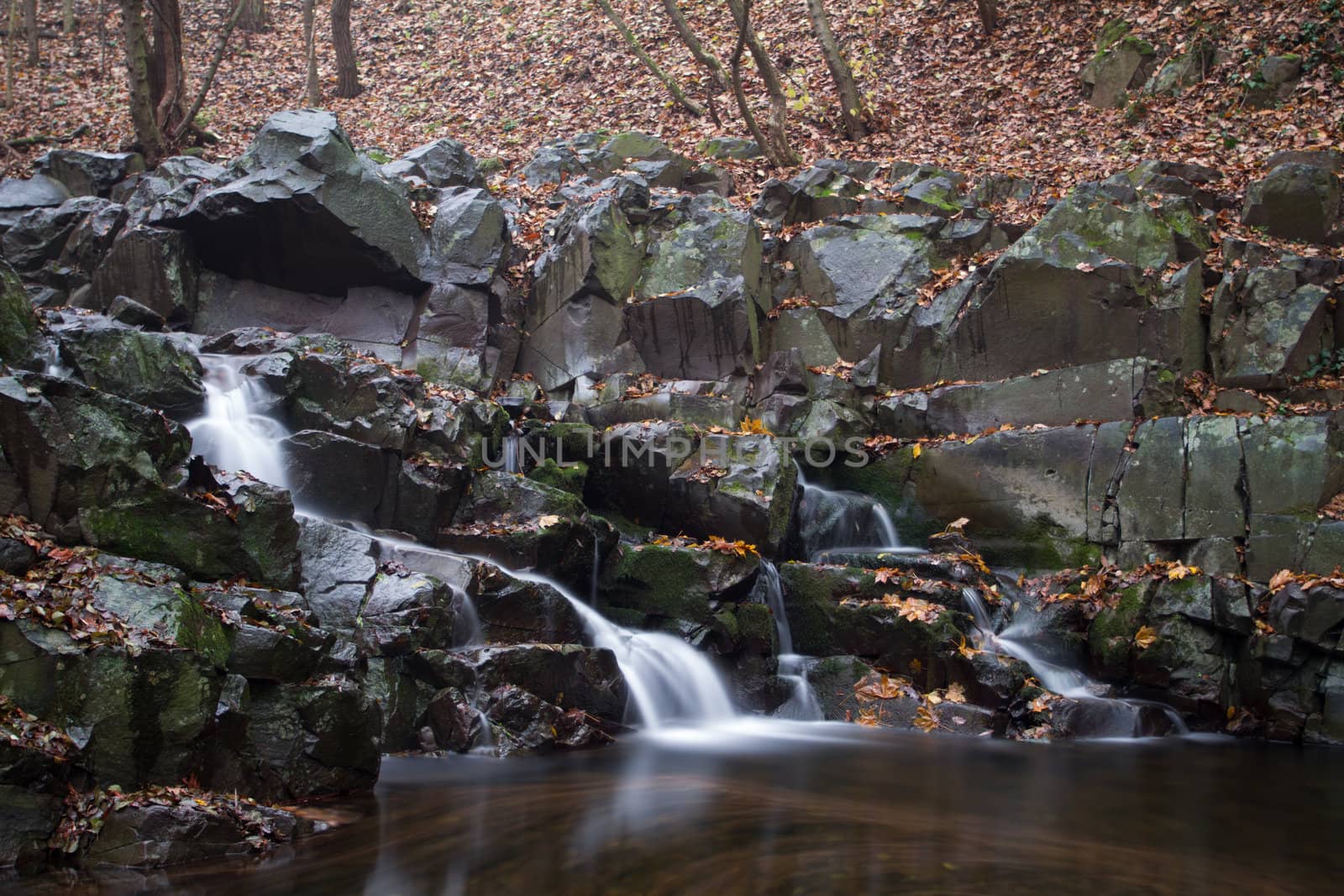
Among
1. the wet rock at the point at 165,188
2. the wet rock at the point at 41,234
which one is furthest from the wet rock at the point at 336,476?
the wet rock at the point at 41,234

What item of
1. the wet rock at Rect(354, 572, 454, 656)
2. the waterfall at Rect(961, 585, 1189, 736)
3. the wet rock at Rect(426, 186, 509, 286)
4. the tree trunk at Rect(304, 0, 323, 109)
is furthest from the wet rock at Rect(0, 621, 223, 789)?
the tree trunk at Rect(304, 0, 323, 109)

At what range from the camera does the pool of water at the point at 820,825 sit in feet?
14.2

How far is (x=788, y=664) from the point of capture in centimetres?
928

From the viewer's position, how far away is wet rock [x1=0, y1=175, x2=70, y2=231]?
1388 cm

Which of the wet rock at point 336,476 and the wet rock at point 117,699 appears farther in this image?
the wet rock at point 336,476

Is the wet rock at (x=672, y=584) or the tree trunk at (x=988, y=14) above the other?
the tree trunk at (x=988, y=14)

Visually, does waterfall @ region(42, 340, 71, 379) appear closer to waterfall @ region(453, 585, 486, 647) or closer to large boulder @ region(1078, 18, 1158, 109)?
waterfall @ region(453, 585, 486, 647)

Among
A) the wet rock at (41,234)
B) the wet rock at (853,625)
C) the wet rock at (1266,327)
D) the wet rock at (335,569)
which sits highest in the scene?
the wet rock at (41,234)

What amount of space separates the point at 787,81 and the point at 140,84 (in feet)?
40.1

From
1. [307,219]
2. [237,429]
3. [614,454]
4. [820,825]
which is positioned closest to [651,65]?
[307,219]

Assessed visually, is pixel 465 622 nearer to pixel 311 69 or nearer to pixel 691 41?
pixel 691 41

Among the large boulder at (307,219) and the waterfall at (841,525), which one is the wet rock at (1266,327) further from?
the large boulder at (307,219)

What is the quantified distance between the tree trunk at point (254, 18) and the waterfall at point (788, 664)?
22.9 metres

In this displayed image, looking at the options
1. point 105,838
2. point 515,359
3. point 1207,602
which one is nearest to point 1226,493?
point 1207,602
